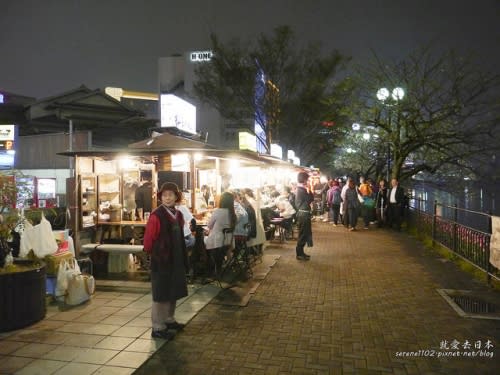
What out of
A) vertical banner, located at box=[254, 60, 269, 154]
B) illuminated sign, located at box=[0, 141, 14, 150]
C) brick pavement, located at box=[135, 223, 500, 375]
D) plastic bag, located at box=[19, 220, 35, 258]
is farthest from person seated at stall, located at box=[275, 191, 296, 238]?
vertical banner, located at box=[254, 60, 269, 154]

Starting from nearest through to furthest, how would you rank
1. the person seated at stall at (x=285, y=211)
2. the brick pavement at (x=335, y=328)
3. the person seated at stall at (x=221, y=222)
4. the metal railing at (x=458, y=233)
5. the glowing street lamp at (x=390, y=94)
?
the brick pavement at (x=335, y=328)
the person seated at stall at (x=221, y=222)
the metal railing at (x=458, y=233)
the person seated at stall at (x=285, y=211)
the glowing street lamp at (x=390, y=94)

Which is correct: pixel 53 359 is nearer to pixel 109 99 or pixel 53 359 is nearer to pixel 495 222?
pixel 495 222

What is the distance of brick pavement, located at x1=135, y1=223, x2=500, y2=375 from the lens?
4.35 m

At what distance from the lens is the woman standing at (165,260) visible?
16.4 feet

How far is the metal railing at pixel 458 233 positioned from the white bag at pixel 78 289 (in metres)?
7.12

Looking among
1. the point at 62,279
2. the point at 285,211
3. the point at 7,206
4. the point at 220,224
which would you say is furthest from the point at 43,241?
the point at 285,211

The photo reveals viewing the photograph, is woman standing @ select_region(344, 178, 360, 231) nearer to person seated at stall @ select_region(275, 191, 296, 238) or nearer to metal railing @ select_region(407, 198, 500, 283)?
metal railing @ select_region(407, 198, 500, 283)

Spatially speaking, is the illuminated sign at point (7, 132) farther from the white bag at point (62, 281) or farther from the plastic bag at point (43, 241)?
the white bag at point (62, 281)

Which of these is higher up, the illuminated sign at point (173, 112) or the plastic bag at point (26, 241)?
the illuminated sign at point (173, 112)

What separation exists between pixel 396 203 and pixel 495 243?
8602 millimetres

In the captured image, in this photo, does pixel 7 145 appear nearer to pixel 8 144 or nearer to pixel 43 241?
pixel 8 144

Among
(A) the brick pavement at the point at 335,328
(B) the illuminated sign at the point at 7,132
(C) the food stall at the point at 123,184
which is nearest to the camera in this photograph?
(A) the brick pavement at the point at 335,328

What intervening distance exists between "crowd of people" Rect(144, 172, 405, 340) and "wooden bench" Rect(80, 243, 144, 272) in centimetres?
132

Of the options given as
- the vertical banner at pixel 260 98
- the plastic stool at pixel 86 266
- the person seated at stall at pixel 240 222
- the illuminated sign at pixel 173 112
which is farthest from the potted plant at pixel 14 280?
the vertical banner at pixel 260 98
